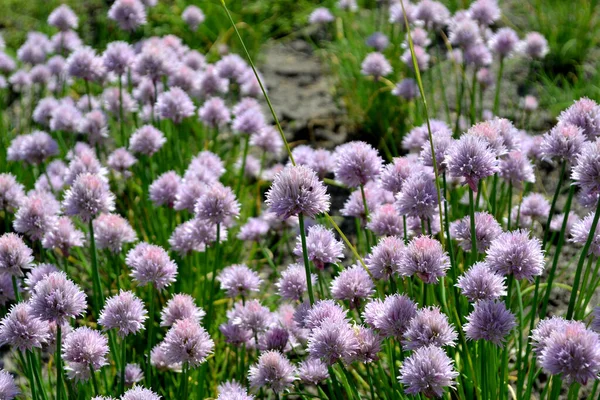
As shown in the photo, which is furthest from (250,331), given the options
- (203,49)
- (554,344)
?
(203,49)

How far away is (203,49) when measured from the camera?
5.25 meters

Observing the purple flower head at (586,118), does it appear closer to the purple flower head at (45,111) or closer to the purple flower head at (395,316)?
the purple flower head at (395,316)

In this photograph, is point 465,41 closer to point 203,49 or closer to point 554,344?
point 554,344

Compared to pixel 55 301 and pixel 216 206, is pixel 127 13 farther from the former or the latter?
pixel 55 301

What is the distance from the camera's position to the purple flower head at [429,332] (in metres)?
1.65

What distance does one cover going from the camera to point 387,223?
2.21 metres

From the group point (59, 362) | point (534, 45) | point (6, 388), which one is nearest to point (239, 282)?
point (59, 362)

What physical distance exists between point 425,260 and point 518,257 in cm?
21

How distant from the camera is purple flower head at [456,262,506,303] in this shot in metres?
1.71

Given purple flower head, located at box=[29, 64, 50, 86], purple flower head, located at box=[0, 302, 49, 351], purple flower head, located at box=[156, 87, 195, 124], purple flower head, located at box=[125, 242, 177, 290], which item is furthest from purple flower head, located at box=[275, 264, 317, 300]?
purple flower head, located at box=[29, 64, 50, 86]

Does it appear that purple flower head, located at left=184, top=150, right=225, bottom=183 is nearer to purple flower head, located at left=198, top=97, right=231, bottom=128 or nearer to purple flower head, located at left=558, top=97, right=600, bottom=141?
purple flower head, located at left=198, top=97, right=231, bottom=128

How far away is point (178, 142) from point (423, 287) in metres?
1.62

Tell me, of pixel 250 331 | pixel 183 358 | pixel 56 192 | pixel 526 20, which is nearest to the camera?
pixel 183 358

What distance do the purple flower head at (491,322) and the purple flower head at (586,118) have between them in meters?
0.61
